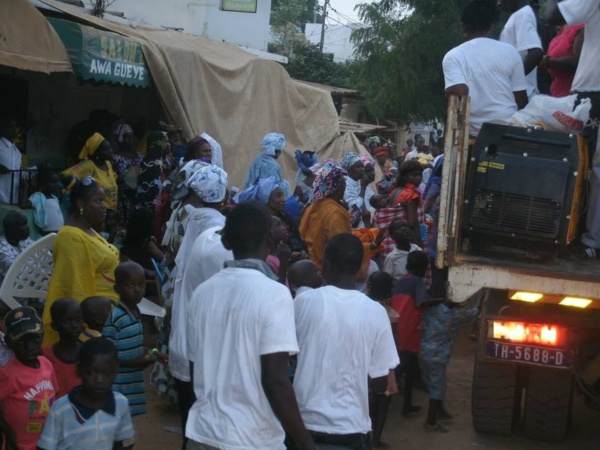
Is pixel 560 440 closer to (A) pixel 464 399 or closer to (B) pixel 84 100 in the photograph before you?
(A) pixel 464 399

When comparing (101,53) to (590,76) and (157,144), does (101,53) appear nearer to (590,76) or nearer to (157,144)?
(157,144)

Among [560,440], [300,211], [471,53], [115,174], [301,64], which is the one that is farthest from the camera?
[301,64]

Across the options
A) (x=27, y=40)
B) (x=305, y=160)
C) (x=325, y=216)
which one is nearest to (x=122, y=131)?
(x=27, y=40)

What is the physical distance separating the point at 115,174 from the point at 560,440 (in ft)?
16.3

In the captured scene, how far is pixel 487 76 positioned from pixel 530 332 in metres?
1.62

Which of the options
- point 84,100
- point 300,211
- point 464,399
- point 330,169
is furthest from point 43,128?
point 464,399

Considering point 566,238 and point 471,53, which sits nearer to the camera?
point 566,238

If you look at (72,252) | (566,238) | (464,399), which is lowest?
(464,399)

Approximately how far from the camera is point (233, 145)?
1221 centimetres

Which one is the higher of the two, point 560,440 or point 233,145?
point 233,145

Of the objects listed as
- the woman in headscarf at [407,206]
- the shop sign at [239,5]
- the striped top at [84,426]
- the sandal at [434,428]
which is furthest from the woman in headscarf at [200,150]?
the shop sign at [239,5]

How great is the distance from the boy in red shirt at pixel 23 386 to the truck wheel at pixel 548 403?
120 inches

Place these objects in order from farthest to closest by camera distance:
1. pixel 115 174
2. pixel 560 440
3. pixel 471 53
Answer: pixel 115 174 → pixel 560 440 → pixel 471 53

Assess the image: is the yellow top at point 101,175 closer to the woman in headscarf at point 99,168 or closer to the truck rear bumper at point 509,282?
the woman in headscarf at point 99,168
